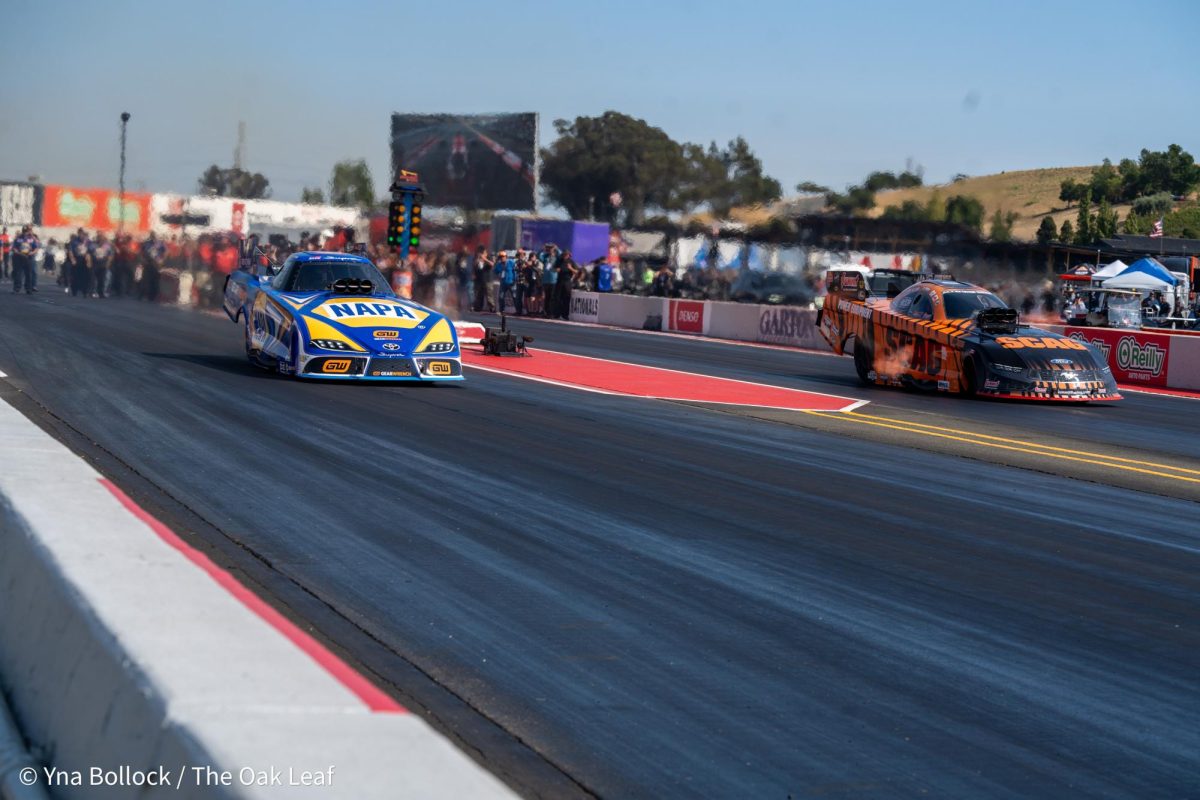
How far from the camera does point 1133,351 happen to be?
24.9 meters

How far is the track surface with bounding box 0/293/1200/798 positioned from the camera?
4.45m

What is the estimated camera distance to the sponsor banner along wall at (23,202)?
8831 centimetres

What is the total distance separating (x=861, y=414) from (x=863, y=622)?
32.8ft

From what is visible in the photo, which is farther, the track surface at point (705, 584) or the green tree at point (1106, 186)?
the green tree at point (1106, 186)

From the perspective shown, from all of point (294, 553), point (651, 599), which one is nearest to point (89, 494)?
point (294, 553)

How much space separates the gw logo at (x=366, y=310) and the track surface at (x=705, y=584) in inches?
80.2

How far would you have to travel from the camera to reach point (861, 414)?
1592 centimetres

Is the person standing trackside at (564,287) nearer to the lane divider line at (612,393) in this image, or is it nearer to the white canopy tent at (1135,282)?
the white canopy tent at (1135,282)

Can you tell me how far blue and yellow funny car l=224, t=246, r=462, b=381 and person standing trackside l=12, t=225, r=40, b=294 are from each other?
22.4m

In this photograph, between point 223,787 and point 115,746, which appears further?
point 115,746

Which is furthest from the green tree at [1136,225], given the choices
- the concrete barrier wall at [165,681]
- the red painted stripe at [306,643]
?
the concrete barrier wall at [165,681]

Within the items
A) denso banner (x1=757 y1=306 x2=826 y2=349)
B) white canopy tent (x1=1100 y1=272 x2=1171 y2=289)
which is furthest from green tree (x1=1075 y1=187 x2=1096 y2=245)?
denso banner (x1=757 y1=306 x2=826 y2=349)

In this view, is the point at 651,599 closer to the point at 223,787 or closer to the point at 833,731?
the point at 833,731

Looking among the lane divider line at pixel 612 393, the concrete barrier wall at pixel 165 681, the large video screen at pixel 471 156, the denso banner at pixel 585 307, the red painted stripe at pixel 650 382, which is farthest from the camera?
the large video screen at pixel 471 156
